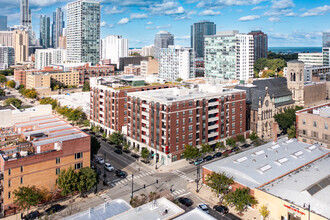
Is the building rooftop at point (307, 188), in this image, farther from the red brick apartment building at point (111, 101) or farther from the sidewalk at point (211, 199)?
the red brick apartment building at point (111, 101)

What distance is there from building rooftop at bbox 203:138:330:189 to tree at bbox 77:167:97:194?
2332 cm

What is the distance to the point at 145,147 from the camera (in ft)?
261

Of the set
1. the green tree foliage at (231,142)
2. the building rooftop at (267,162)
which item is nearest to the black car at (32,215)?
the building rooftop at (267,162)

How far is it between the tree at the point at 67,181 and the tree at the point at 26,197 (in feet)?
13.4

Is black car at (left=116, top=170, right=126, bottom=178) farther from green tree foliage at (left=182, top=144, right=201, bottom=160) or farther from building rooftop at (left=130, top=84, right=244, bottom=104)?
building rooftop at (left=130, top=84, right=244, bottom=104)

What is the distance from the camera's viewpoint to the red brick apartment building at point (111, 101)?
9275 centimetres

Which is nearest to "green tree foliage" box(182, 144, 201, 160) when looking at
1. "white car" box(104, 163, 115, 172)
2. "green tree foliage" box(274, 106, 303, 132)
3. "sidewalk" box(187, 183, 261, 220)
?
"sidewalk" box(187, 183, 261, 220)

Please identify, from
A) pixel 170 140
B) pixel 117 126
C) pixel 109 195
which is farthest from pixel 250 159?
pixel 117 126

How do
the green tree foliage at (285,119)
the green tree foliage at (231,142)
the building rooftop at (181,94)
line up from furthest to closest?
the green tree foliage at (285,119)
the green tree foliage at (231,142)
the building rooftop at (181,94)

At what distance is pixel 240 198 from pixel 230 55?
14321 centimetres

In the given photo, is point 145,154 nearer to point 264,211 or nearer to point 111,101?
point 111,101

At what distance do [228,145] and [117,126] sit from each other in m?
35.6

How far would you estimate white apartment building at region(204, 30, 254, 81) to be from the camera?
575 ft

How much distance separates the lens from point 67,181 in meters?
52.9
